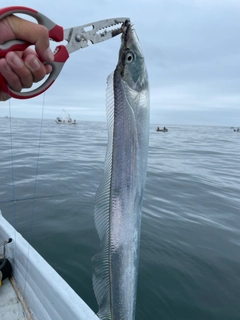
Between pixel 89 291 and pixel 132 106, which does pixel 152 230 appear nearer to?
pixel 89 291

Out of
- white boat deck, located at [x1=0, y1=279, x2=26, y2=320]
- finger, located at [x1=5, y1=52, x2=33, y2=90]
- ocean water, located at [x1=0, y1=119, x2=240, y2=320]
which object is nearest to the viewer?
finger, located at [x1=5, y1=52, x2=33, y2=90]

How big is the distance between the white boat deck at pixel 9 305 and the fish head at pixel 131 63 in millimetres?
3236

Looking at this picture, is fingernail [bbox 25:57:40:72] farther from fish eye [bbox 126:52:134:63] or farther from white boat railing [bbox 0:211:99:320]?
white boat railing [bbox 0:211:99:320]

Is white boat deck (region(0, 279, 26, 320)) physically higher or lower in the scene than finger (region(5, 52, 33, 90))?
lower

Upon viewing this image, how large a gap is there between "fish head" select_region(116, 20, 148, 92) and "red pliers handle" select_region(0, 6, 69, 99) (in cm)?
48

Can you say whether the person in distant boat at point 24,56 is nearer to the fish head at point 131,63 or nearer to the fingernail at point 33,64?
the fingernail at point 33,64

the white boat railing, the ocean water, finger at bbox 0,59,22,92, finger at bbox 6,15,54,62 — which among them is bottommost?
the ocean water

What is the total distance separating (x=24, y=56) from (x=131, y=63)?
0.71m

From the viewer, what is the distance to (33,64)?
138 centimetres

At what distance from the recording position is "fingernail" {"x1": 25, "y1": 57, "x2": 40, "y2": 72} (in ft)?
4.50

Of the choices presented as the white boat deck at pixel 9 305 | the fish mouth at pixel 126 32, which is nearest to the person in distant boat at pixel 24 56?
the fish mouth at pixel 126 32

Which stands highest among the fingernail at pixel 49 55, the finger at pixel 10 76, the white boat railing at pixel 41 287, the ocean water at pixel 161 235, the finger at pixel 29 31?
the finger at pixel 29 31

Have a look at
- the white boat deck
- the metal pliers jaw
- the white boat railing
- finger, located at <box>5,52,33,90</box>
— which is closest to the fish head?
the metal pliers jaw

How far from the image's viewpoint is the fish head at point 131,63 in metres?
1.19
